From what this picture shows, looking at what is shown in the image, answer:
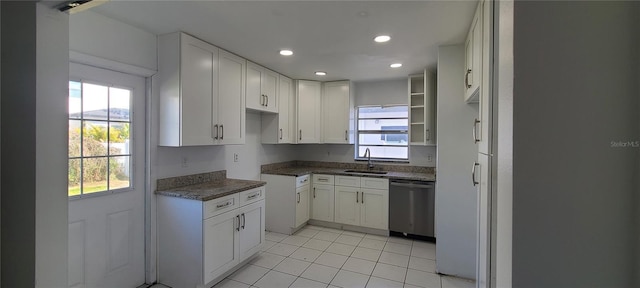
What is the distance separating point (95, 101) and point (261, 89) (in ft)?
5.63

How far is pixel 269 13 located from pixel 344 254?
264 centimetres

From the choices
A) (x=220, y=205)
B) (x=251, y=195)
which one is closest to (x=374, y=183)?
(x=251, y=195)

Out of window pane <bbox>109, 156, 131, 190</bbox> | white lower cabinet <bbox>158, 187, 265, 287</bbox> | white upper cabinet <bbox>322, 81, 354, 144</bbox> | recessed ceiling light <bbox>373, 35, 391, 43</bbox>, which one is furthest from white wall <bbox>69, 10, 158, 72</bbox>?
white upper cabinet <bbox>322, 81, 354, 144</bbox>

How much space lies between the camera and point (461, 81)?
264 cm

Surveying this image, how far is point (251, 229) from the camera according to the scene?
2.92 meters

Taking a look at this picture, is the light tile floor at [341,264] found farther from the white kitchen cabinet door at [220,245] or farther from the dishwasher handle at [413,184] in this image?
the dishwasher handle at [413,184]

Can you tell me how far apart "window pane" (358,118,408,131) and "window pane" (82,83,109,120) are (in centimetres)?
344

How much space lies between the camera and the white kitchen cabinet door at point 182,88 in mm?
2414

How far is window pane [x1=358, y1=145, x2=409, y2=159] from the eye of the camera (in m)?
4.40

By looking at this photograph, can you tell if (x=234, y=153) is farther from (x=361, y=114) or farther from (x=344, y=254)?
(x=361, y=114)

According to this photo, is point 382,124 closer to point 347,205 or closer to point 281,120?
point 347,205

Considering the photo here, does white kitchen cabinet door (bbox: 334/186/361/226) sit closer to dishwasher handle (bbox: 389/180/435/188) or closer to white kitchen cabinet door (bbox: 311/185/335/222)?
white kitchen cabinet door (bbox: 311/185/335/222)

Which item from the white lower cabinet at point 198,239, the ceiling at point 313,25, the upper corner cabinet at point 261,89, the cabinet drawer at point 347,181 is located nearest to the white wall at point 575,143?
the ceiling at point 313,25

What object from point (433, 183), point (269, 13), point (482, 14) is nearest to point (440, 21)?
point (482, 14)
